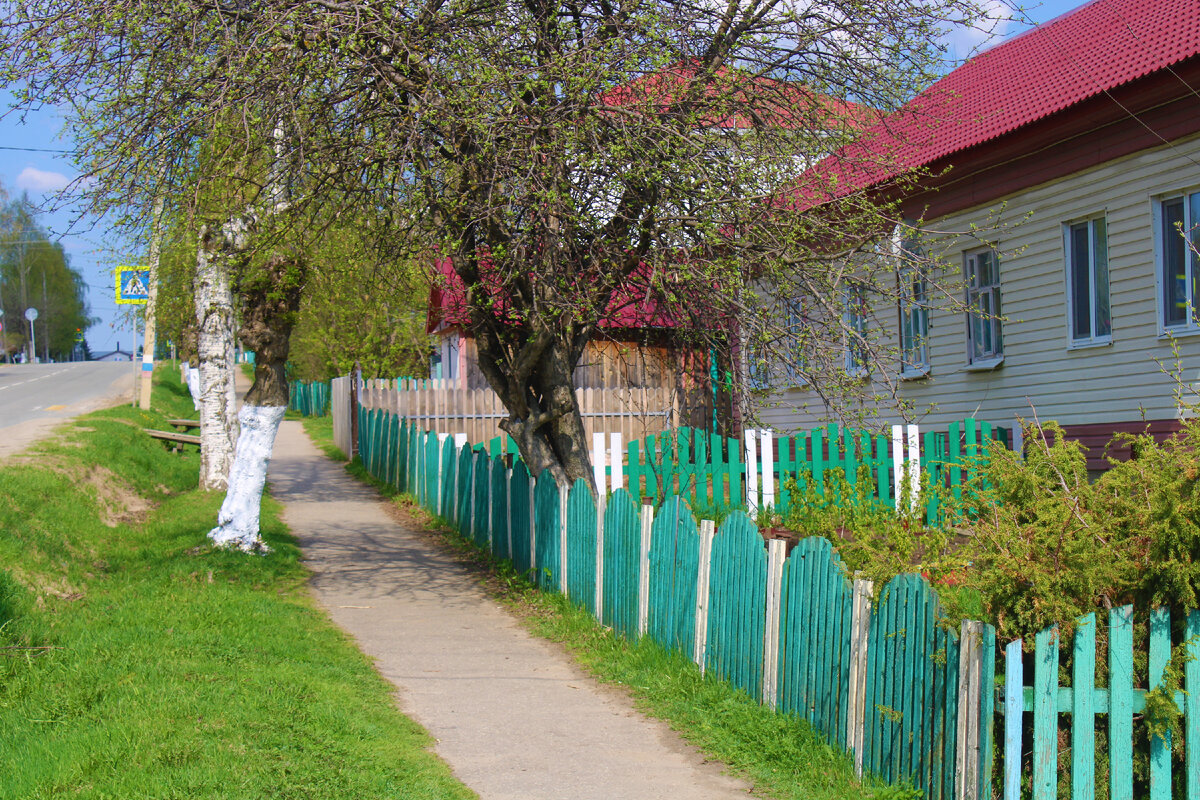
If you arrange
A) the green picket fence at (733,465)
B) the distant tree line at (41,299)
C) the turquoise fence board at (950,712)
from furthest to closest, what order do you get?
the distant tree line at (41,299)
the green picket fence at (733,465)
the turquoise fence board at (950,712)

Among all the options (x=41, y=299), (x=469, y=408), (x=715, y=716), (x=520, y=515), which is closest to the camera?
(x=715, y=716)

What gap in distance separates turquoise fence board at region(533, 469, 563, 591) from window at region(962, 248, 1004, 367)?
Result: 22.5 feet

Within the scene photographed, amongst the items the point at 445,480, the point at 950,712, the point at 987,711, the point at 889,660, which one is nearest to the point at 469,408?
the point at 445,480

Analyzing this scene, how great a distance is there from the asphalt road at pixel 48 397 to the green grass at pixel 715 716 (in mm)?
9617

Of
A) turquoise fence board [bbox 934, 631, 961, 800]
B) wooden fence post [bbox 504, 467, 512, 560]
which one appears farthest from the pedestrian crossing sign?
turquoise fence board [bbox 934, 631, 961, 800]

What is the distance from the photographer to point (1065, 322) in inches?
496

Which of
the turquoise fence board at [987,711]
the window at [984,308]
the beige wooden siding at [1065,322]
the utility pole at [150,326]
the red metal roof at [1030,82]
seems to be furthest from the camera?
the utility pole at [150,326]

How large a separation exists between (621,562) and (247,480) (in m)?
4.58

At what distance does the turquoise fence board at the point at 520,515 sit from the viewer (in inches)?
415

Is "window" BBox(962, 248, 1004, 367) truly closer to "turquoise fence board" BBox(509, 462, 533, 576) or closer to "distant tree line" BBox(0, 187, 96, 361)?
"turquoise fence board" BBox(509, 462, 533, 576)

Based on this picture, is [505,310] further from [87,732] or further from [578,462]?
[87,732]

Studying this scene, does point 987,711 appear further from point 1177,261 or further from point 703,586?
point 1177,261

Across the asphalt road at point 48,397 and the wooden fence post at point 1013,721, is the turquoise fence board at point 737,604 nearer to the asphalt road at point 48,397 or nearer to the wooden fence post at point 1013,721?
the wooden fence post at point 1013,721

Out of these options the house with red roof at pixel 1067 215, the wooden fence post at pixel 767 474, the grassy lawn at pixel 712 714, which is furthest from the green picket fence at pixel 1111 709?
the wooden fence post at pixel 767 474
